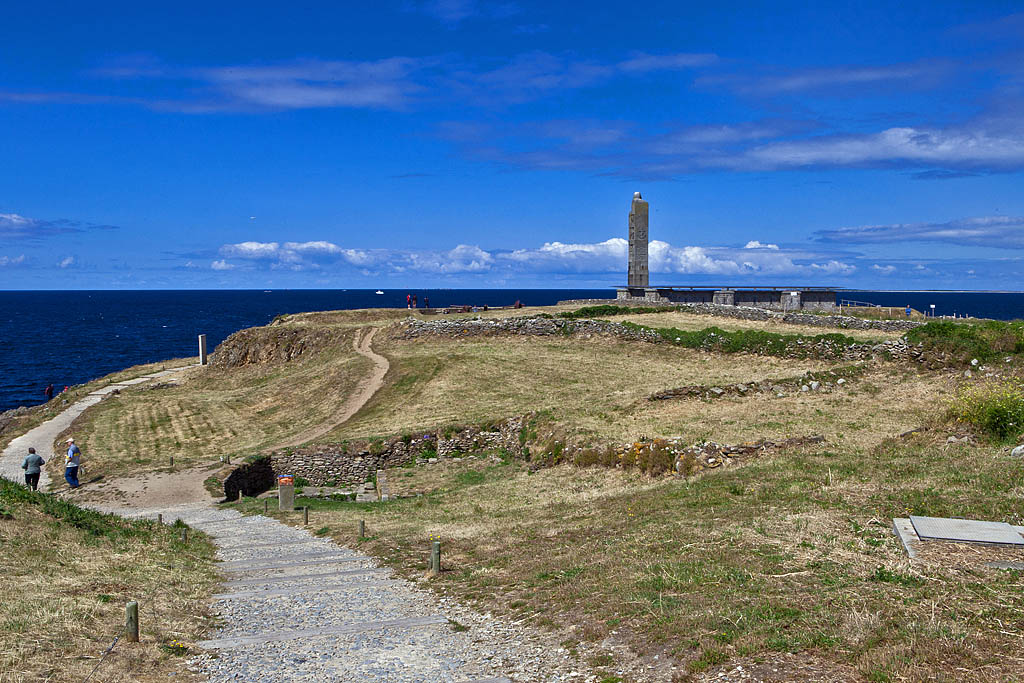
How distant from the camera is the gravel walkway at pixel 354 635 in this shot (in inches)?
359

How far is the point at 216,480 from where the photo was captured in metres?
27.0

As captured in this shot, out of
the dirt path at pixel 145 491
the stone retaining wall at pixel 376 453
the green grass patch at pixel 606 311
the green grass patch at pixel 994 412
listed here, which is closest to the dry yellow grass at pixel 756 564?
the green grass patch at pixel 994 412

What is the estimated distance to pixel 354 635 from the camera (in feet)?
34.8

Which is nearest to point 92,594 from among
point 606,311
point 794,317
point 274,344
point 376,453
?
point 376,453

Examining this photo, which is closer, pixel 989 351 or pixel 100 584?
pixel 100 584

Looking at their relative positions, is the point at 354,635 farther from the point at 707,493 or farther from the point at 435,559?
→ the point at 707,493

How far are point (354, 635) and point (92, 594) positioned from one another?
437 centimetres

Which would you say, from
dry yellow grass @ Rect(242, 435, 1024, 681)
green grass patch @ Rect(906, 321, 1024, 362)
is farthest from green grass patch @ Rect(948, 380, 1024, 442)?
green grass patch @ Rect(906, 321, 1024, 362)

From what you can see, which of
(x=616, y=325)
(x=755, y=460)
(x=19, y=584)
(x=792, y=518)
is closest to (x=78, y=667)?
(x=19, y=584)

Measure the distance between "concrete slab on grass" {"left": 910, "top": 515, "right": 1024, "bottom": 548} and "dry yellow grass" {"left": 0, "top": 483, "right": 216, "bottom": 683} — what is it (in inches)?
428

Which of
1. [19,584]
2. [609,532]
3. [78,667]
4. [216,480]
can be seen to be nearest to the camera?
[78,667]

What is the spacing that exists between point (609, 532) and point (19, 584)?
10196mm

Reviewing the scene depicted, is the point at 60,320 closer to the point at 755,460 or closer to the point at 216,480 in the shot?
the point at 216,480

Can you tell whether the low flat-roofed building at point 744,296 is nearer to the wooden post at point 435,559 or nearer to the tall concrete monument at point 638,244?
the tall concrete monument at point 638,244
